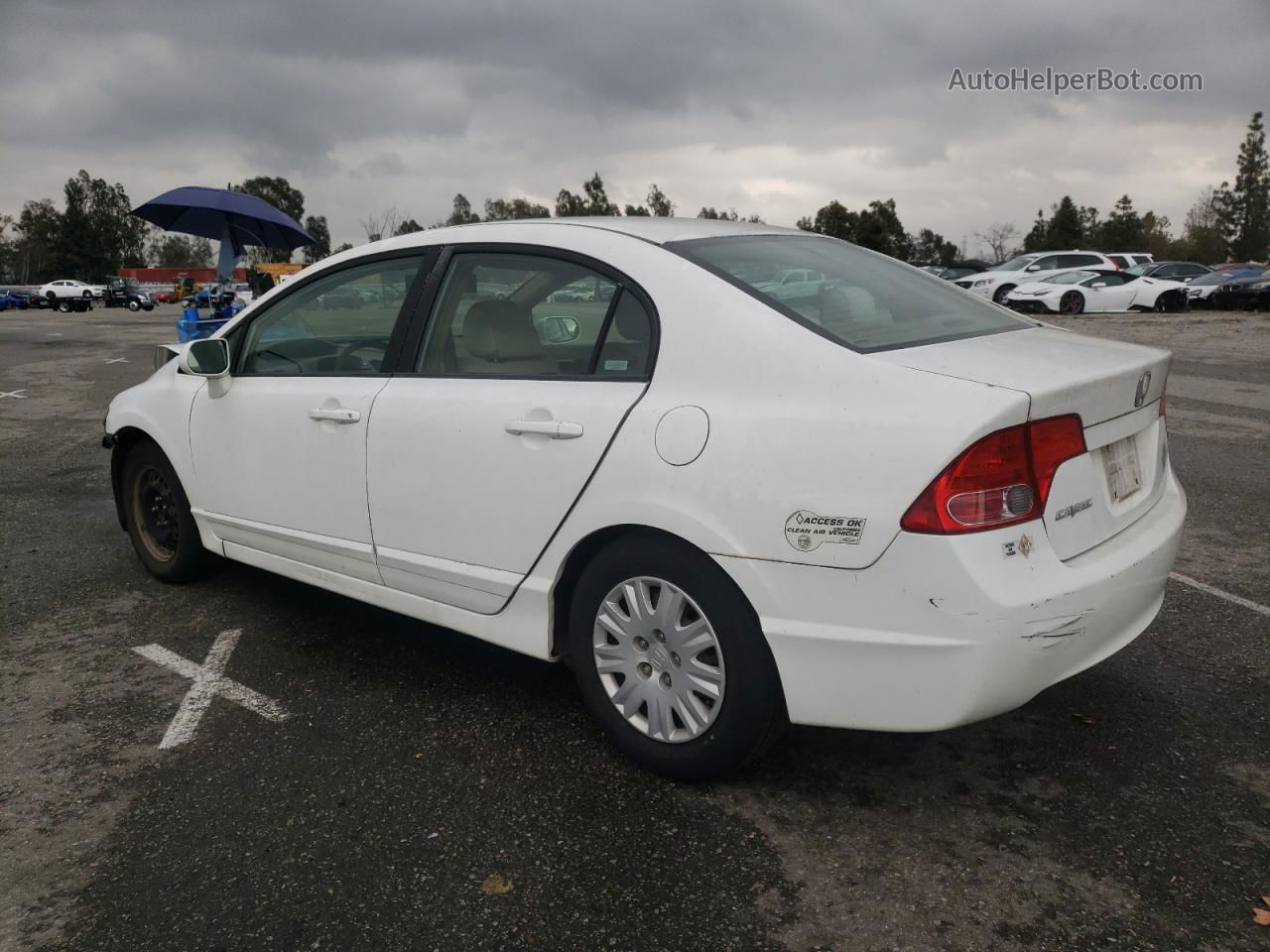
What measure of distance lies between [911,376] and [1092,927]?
1.32m

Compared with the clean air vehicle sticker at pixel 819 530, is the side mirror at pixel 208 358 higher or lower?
higher

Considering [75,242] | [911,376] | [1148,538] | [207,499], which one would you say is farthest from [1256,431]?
[75,242]

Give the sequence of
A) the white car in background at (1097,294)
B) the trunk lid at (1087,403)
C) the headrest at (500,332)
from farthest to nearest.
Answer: the white car in background at (1097,294)
the headrest at (500,332)
the trunk lid at (1087,403)

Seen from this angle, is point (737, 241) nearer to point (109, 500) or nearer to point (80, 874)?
point (80, 874)

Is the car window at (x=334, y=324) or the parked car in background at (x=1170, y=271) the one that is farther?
the parked car in background at (x=1170, y=271)

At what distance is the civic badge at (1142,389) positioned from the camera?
2797 millimetres

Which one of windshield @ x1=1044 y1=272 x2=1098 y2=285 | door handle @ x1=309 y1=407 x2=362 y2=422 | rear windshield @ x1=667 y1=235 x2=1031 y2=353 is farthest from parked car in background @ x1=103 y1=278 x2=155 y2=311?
rear windshield @ x1=667 y1=235 x2=1031 y2=353

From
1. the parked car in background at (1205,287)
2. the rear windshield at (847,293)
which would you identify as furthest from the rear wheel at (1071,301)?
the rear windshield at (847,293)

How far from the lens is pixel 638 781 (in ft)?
9.53

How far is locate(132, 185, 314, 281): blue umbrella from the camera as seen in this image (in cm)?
1494

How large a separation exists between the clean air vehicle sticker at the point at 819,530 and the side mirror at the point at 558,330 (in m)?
0.98

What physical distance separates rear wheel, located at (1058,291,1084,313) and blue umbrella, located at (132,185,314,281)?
59.6 ft

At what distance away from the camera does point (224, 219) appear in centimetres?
1595

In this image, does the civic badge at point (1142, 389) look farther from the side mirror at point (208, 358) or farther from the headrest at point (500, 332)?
the side mirror at point (208, 358)
